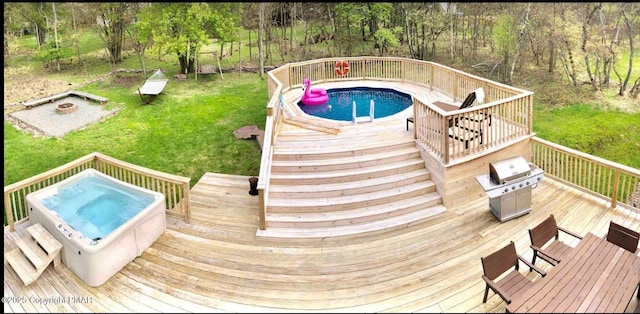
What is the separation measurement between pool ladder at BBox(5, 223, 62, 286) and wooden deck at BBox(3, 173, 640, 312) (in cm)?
15

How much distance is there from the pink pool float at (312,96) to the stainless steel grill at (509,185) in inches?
240

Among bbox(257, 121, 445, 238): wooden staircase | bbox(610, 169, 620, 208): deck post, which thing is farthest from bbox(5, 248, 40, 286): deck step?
bbox(610, 169, 620, 208): deck post

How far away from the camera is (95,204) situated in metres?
7.30

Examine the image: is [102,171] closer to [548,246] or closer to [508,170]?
[508,170]

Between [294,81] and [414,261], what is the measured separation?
8.63 m

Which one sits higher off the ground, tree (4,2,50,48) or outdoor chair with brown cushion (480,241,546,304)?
tree (4,2,50,48)

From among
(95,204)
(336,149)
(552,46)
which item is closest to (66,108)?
(95,204)

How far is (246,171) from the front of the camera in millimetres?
9656

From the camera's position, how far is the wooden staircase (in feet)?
23.1

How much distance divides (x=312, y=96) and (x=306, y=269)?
7.00 meters

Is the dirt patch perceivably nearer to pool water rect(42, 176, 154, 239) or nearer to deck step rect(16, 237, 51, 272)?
pool water rect(42, 176, 154, 239)

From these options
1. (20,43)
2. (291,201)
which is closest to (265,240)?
(291,201)

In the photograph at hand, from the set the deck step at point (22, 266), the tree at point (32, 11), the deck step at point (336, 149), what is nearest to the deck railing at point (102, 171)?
the deck step at point (22, 266)

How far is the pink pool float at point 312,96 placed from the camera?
478 inches
